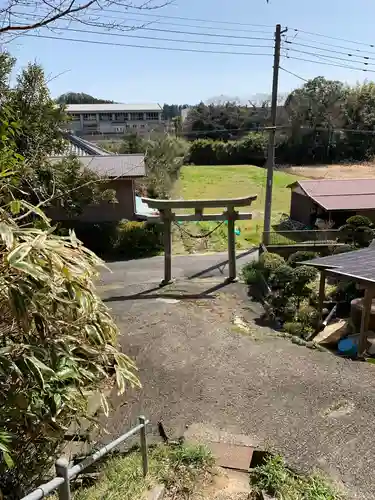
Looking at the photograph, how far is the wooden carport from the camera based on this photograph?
824 cm

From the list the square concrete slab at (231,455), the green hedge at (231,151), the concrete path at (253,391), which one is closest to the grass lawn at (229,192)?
the green hedge at (231,151)

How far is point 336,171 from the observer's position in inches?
1538

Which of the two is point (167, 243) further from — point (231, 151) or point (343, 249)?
point (231, 151)

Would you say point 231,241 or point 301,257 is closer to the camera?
point 231,241

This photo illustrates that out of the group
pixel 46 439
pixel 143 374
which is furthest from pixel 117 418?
pixel 46 439

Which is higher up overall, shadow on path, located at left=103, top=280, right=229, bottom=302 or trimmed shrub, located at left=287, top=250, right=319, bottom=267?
trimmed shrub, located at left=287, top=250, right=319, bottom=267

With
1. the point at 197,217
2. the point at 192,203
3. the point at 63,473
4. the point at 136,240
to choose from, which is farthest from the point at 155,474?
the point at 136,240

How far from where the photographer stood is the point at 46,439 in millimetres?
3035

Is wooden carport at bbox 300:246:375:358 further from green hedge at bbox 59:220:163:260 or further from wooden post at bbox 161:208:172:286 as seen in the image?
green hedge at bbox 59:220:163:260

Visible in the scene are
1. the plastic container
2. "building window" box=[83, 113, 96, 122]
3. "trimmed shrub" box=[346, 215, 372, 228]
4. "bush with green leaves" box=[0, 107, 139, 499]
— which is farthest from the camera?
"building window" box=[83, 113, 96, 122]

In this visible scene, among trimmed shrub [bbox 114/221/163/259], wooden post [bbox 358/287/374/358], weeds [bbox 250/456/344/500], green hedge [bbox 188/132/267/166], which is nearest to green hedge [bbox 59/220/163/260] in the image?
trimmed shrub [bbox 114/221/163/259]

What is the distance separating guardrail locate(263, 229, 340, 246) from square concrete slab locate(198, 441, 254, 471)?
37.6 ft

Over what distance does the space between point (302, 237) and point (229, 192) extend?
13366 mm

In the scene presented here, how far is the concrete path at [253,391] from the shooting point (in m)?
4.68
